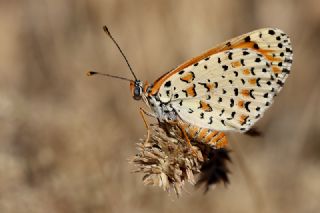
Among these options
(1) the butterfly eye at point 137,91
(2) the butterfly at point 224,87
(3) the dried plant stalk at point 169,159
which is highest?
(1) the butterfly eye at point 137,91

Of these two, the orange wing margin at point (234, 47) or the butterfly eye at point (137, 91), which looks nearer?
the orange wing margin at point (234, 47)

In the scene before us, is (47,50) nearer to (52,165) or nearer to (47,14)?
(47,14)

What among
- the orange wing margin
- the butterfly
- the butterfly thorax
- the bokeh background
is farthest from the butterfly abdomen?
the bokeh background

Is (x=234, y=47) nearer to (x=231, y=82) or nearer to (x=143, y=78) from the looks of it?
(x=231, y=82)

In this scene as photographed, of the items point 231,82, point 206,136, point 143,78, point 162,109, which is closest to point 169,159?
point 206,136

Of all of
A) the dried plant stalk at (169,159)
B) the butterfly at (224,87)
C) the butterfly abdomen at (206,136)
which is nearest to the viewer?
the dried plant stalk at (169,159)

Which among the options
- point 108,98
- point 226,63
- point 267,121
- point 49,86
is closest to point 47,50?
point 49,86

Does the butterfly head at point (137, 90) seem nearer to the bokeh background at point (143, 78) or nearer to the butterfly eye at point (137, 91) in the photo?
the butterfly eye at point (137, 91)

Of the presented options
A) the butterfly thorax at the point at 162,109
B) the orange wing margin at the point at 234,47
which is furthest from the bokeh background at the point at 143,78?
the orange wing margin at the point at 234,47
